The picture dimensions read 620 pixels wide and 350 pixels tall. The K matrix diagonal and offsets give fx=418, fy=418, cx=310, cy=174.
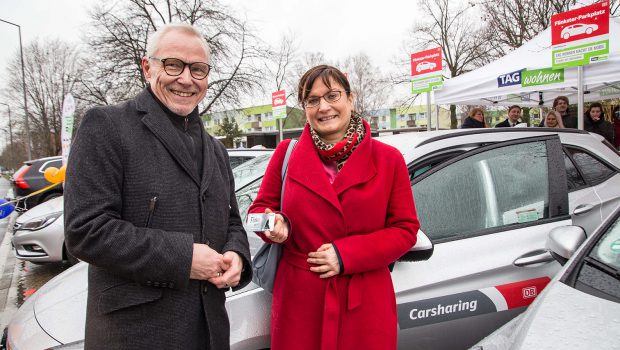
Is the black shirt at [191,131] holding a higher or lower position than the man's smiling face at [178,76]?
lower

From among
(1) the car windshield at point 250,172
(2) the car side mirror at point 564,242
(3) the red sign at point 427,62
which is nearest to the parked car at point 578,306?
(2) the car side mirror at point 564,242

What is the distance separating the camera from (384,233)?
1.56m

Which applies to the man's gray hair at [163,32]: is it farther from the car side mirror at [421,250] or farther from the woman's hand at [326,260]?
the car side mirror at [421,250]

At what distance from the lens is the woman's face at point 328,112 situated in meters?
1.69

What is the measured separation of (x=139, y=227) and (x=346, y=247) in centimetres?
70

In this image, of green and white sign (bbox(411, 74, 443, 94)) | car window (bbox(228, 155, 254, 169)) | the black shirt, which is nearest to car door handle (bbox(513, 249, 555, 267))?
the black shirt

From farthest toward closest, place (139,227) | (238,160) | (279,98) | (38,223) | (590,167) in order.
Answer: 1. (279,98)
2. (38,223)
3. (238,160)
4. (590,167)
5. (139,227)

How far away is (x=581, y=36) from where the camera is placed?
536 centimetres

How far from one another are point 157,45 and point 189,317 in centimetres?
95

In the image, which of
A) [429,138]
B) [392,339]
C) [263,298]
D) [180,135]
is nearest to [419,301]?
[392,339]

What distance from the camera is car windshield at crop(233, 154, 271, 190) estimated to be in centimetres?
329

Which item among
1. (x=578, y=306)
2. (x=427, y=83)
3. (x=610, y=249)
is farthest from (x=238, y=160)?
(x=427, y=83)

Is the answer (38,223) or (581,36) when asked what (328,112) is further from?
(38,223)

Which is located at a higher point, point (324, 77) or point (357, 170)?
point (324, 77)
